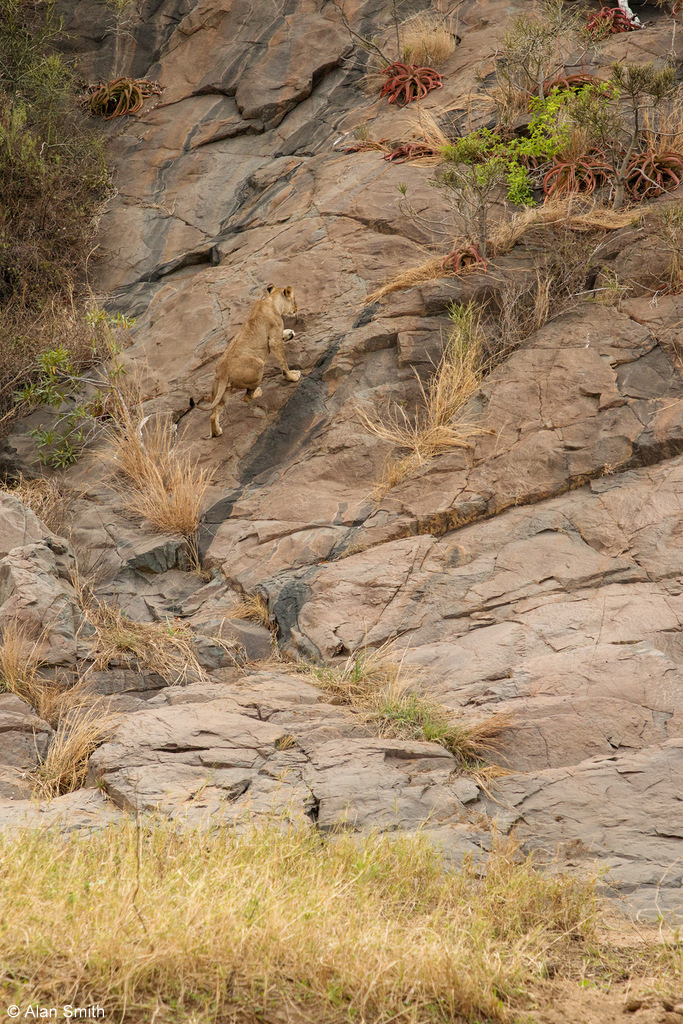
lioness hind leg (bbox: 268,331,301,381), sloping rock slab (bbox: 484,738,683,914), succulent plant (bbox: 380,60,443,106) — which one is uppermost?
succulent plant (bbox: 380,60,443,106)

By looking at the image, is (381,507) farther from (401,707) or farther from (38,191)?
(38,191)

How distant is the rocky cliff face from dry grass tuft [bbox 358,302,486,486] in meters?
0.14

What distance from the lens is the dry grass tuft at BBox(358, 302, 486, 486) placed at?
7.94m

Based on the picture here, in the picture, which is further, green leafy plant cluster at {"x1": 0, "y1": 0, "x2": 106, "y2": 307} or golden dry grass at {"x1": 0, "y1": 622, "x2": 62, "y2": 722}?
green leafy plant cluster at {"x1": 0, "y1": 0, "x2": 106, "y2": 307}

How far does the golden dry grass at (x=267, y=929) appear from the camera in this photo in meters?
3.29

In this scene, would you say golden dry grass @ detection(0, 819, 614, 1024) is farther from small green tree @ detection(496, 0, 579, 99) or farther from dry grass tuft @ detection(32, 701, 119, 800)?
small green tree @ detection(496, 0, 579, 99)

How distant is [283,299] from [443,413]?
2.07m

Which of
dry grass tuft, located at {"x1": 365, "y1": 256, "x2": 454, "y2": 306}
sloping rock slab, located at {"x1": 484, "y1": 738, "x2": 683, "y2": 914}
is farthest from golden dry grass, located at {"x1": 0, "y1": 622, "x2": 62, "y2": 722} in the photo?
dry grass tuft, located at {"x1": 365, "y1": 256, "x2": 454, "y2": 306}

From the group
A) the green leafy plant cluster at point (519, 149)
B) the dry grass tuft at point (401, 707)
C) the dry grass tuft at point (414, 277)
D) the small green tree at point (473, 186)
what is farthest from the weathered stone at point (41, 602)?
the green leafy plant cluster at point (519, 149)

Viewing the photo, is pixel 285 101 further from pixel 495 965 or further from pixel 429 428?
pixel 495 965

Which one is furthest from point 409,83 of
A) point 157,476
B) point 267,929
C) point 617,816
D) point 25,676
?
point 267,929

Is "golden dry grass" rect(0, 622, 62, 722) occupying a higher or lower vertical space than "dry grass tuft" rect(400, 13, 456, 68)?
lower

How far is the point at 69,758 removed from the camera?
5.43 metres

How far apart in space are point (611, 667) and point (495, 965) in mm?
2543
